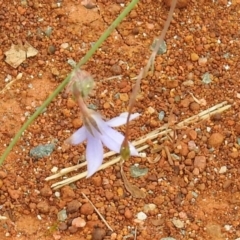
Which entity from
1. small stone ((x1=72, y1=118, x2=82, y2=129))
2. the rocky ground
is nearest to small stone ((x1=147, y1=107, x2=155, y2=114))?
the rocky ground

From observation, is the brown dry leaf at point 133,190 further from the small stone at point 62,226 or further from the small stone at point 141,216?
the small stone at point 62,226

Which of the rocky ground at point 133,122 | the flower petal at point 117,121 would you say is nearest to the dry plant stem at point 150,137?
the rocky ground at point 133,122

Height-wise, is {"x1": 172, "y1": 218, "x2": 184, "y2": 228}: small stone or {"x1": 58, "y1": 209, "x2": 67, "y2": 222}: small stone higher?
{"x1": 58, "y1": 209, "x2": 67, "y2": 222}: small stone

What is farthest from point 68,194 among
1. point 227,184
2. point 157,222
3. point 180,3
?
point 180,3

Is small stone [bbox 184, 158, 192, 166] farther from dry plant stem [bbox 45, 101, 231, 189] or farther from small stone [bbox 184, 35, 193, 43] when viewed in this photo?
small stone [bbox 184, 35, 193, 43]

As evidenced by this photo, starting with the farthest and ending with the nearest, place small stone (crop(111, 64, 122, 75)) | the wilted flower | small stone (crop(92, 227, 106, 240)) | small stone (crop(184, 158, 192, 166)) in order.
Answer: small stone (crop(111, 64, 122, 75)) → small stone (crop(184, 158, 192, 166)) → small stone (crop(92, 227, 106, 240)) → the wilted flower

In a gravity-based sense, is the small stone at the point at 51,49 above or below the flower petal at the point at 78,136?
below

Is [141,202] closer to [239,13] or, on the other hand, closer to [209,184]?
[209,184]

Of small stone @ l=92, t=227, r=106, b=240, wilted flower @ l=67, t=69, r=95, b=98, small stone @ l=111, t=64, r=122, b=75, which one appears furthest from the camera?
small stone @ l=111, t=64, r=122, b=75
